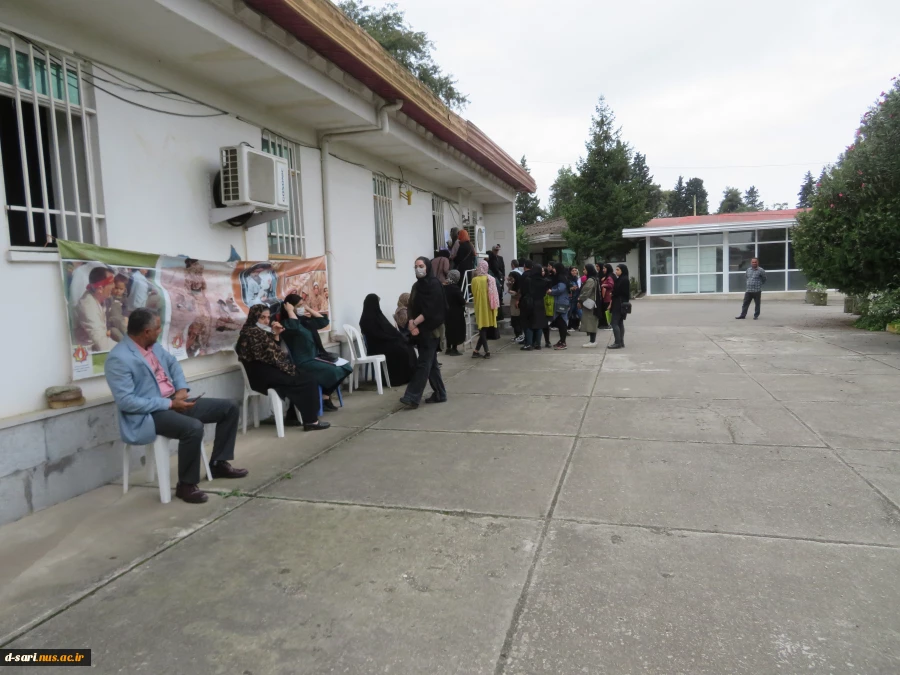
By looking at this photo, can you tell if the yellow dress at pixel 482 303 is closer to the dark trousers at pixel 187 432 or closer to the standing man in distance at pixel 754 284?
the dark trousers at pixel 187 432

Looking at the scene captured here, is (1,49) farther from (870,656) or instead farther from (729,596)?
(870,656)

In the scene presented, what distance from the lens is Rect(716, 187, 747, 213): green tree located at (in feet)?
265

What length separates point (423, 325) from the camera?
7004 millimetres

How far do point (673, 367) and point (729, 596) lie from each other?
673 centimetres

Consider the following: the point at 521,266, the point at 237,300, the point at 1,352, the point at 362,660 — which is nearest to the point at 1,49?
the point at 1,352

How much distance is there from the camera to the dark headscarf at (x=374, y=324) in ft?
26.7

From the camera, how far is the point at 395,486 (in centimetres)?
455

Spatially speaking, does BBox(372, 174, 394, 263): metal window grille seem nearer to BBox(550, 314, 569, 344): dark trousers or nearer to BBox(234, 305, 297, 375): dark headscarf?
BBox(550, 314, 569, 344): dark trousers

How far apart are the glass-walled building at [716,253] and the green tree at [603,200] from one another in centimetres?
145

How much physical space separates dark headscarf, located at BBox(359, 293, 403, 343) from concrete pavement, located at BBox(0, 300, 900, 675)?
2.06 metres

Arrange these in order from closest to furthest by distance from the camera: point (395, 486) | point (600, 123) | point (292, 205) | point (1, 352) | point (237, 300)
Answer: point (1, 352)
point (395, 486)
point (237, 300)
point (292, 205)
point (600, 123)

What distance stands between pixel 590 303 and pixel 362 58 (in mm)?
6636

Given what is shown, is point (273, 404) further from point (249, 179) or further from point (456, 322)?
point (456, 322)

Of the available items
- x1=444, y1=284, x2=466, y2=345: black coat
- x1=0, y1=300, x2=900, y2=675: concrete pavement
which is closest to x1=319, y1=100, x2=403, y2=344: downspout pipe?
x1=0, y1=300, x2=900, y2=675: concrete pavement
